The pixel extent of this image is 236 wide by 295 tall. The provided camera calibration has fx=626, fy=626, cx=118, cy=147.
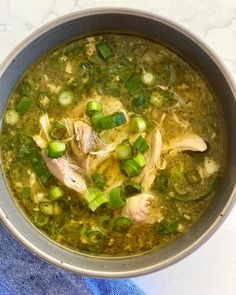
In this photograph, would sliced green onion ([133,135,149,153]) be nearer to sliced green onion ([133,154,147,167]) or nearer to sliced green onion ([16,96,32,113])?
sliced green onion ([133,154,147,167])

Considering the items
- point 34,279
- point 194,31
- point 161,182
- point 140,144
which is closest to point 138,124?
point 140,144

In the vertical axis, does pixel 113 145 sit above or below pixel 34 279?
above

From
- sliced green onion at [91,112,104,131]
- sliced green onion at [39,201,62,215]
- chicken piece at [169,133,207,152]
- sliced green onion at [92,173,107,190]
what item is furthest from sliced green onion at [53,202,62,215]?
chicken piece at [169,133,207,152]

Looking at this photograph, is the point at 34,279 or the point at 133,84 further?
the point at 34,279

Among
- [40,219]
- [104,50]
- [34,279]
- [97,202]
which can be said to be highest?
[104,50]

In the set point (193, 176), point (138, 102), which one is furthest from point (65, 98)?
point (193, 176)

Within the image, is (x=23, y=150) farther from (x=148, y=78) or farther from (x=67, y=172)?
(x=148, y=78)
